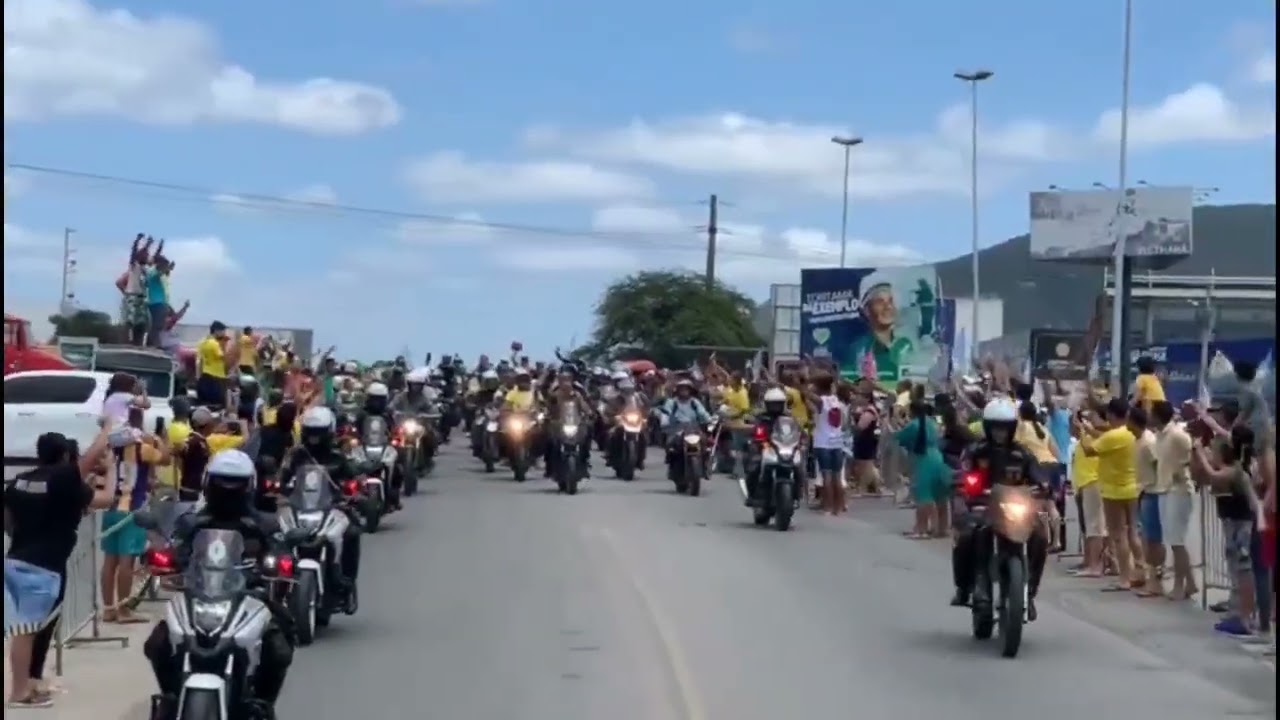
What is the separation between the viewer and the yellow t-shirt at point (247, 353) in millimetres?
31516

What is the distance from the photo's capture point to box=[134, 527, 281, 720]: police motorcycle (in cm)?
897

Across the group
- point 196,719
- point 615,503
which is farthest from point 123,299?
point 196,719

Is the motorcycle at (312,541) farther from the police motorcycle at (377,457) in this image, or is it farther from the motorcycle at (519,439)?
the motorcycle at (519,439)

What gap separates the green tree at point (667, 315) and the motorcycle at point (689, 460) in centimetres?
5555

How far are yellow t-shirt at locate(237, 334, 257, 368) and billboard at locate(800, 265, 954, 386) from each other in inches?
1115

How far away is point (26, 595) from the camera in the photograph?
1084 cm

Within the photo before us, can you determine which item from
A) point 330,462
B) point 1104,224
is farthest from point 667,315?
point 330,462

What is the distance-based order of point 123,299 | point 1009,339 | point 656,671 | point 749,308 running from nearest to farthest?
point 656,671 → point 123,299 → point 1009,339 → point 749,308

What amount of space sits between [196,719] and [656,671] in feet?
15.9

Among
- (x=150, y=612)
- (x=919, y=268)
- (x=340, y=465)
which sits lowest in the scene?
(x=150, y=612)

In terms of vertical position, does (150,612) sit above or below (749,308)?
below

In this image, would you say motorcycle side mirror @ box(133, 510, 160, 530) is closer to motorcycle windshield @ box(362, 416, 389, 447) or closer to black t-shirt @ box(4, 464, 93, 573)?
black t-shirt @ box(4, 464, 93, 573)

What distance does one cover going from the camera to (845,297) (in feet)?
203

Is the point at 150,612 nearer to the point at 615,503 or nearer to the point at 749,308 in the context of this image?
the point at 615,503
